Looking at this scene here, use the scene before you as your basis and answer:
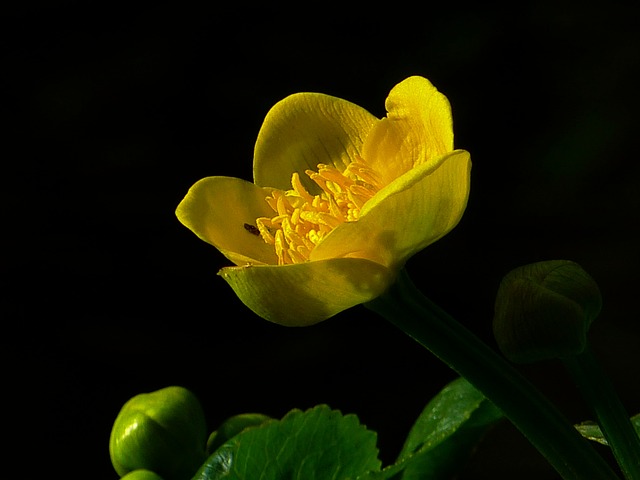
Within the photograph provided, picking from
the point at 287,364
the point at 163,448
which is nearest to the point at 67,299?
the point at 287,364

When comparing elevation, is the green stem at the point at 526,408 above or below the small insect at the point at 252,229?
below

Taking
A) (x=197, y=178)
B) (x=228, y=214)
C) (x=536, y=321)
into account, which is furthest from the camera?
(x=197, y=178)

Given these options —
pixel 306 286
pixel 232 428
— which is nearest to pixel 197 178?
pixel 232 428

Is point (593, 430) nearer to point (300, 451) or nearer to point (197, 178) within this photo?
point (300, 451)

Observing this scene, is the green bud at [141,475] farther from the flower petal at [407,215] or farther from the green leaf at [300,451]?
the flower petal at [407,215]

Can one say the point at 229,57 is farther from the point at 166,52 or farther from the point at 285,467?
the point at 285,467

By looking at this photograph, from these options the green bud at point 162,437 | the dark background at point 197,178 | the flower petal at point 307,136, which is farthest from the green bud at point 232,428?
the dark background at point 197,178
